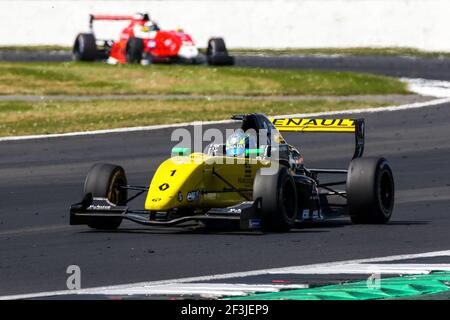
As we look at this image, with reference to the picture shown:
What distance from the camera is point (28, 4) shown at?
4647cm

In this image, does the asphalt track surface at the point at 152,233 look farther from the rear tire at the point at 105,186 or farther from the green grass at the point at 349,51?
the green grass at the point at 349,51

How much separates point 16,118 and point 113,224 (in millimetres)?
13086

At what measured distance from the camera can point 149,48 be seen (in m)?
39.2

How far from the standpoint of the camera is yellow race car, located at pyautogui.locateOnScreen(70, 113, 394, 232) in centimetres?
1340

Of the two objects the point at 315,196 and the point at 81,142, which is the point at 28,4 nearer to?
the point at 81,142

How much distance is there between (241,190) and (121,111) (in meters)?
14.2

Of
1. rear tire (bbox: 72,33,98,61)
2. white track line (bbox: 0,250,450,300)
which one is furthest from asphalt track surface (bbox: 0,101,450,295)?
rear tire (bbox: 72,33,98,61)

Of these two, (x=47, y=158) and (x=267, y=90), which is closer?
(x=47, y=158)

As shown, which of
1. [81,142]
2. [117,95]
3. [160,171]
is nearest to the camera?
[160,171]

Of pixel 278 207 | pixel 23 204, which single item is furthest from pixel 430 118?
pixel 278 207

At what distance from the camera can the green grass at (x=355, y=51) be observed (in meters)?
44.0

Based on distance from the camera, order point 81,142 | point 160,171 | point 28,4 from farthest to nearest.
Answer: point 28,4, point 81,142, point 160,171

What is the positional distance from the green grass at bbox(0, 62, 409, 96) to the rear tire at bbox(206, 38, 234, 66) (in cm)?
144

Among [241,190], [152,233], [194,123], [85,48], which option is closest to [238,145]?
[241,190]
